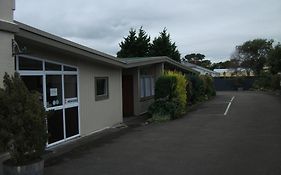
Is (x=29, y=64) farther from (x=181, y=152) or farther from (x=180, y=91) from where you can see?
(x=180, y=91)

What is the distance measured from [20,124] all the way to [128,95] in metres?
14.9

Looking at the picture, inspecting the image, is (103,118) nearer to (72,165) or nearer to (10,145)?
(72,165)

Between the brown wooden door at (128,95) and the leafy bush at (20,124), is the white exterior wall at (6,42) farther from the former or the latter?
the brown wooden door at (128,95)

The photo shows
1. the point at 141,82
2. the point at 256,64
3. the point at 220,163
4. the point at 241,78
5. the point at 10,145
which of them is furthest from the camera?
the point at 256,64

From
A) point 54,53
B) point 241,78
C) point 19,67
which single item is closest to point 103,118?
point 54,53

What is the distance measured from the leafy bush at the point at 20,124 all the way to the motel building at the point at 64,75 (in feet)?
5.43

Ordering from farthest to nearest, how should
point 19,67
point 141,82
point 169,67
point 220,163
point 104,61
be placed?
point 169,67 → point 141,82 → point 104,61 → point 19,67 → point 220,163

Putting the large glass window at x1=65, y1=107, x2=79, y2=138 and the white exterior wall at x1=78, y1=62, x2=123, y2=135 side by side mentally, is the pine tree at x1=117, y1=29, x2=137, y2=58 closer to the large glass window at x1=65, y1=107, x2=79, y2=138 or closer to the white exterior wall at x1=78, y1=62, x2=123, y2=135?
the white exterior wall at x1=78, y1=62, x2=123, y2=135

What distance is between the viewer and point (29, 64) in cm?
1151

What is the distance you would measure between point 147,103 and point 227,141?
11.0 meters

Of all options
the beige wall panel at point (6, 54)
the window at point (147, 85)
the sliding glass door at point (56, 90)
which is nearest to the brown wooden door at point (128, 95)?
the window at point (147, 85)

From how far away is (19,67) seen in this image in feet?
36.3

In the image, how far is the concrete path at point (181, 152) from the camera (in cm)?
935

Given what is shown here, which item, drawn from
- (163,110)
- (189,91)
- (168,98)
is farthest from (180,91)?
(189,91)
